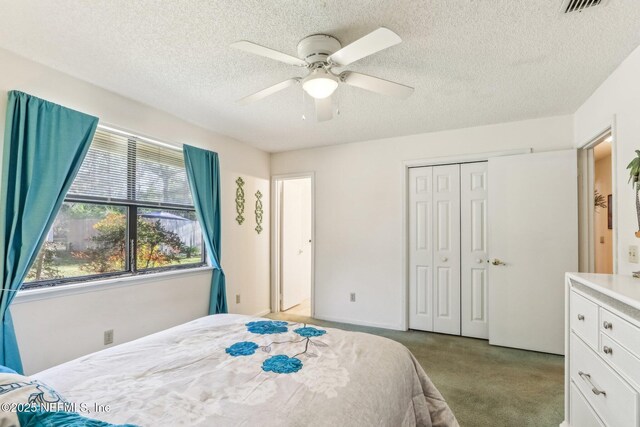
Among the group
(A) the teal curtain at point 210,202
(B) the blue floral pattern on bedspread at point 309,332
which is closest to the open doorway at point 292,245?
(A) the teal curtain at point 210,202

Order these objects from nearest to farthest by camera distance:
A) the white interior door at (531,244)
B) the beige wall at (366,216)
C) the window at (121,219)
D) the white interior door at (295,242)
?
1. the window at (121,219)
2. the white interior door at (531,244)
3. the beige wall at (366,216)
4. the white interior door at (295,242)

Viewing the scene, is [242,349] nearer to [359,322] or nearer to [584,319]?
[584,319]

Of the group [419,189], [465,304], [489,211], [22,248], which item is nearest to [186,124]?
[22,248]

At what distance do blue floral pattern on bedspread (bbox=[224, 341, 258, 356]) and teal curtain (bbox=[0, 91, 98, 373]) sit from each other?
150cm

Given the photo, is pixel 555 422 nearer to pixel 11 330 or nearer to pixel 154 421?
pixel 154 421

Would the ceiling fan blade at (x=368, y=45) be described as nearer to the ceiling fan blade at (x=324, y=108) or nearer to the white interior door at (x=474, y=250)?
the ceiling fan blade at (x=324, y=108)

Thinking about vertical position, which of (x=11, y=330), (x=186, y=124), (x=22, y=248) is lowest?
(x=11, y=330)

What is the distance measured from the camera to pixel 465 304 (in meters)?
3.62

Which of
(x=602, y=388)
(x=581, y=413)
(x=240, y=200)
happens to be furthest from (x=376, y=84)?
(x=240, y=200)

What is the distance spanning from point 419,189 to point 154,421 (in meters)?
3.53

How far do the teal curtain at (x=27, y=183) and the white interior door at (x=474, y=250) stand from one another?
3.84m

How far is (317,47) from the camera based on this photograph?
1854 mm

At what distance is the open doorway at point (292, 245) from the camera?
4652 millimetres

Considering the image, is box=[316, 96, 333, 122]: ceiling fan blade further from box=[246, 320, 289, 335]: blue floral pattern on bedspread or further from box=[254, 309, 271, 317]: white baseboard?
box=[254, 309, 271, 317]: white baseboard
